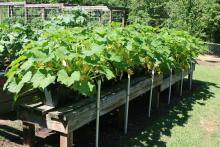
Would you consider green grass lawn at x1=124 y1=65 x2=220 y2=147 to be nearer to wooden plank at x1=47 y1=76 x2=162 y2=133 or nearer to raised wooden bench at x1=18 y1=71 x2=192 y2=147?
wooden plank at x1=47 y1=76 x2=162 y2=133

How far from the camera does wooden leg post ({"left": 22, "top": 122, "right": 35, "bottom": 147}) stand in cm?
422

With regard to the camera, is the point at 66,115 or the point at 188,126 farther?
the point at 188,126

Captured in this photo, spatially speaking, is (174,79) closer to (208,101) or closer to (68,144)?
(208,101)

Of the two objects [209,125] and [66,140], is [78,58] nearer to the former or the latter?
[66,140]

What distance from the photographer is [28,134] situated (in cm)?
427

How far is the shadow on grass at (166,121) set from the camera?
4.81 m

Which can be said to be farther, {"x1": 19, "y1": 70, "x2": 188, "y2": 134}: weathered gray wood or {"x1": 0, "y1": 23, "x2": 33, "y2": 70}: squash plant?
{"x1": 0, "y1": 23, "x2": 33, "y2": 70}: squash plant

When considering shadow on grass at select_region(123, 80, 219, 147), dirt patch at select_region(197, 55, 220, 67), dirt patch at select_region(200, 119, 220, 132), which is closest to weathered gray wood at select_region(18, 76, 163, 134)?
shadow on grass at select_region(123, 80, 219, 147)

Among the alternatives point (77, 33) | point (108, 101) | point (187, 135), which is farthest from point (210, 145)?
point (77, 33)

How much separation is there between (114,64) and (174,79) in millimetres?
3013

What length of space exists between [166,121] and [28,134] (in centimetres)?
247

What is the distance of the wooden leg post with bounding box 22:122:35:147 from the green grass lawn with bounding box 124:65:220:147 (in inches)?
49.6

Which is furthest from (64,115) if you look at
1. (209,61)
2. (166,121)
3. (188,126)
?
(209,61)

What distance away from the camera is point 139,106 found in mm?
6512
